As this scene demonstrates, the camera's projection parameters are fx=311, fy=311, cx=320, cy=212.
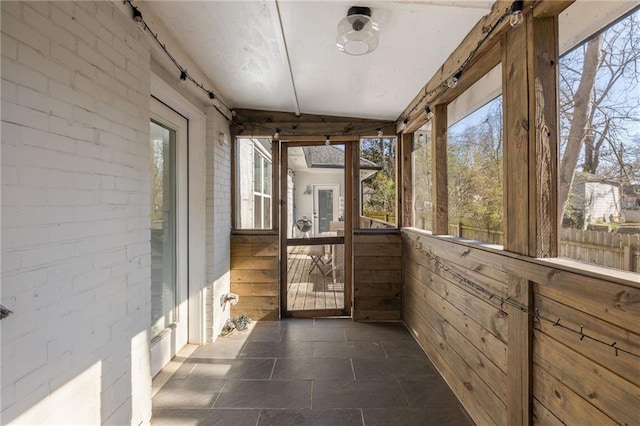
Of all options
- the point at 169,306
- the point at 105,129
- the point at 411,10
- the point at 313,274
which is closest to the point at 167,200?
the point at 169,306

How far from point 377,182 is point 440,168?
47.5 inches

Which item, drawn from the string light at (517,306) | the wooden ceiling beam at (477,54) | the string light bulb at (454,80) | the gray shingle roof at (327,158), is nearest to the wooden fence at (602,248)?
the string light at (517,306)

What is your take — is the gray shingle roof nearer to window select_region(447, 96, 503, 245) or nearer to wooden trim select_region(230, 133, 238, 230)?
wooden trim select_region(230, 133, 238, 230)

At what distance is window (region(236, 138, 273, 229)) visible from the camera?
12.3 ft

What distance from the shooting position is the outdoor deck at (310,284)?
3802 millimetres

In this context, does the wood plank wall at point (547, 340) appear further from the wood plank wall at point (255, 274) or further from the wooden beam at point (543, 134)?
the wood plank wall at point (255, 274)

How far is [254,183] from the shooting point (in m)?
3.97

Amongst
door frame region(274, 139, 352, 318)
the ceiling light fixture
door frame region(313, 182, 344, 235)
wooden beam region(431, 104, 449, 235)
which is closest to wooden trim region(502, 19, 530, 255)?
the ceiling light fixture

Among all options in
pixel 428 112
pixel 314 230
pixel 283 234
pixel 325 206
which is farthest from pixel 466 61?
pixel 283 234

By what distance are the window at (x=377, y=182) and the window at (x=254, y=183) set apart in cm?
114

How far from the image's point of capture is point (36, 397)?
3.81ft

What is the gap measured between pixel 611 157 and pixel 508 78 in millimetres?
630

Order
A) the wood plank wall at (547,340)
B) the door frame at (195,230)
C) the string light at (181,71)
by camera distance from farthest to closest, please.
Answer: the door frame at (195,230) < the string light at (181,71) < the wood plank wall at (547,340)

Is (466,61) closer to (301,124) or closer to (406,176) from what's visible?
(406,176)
